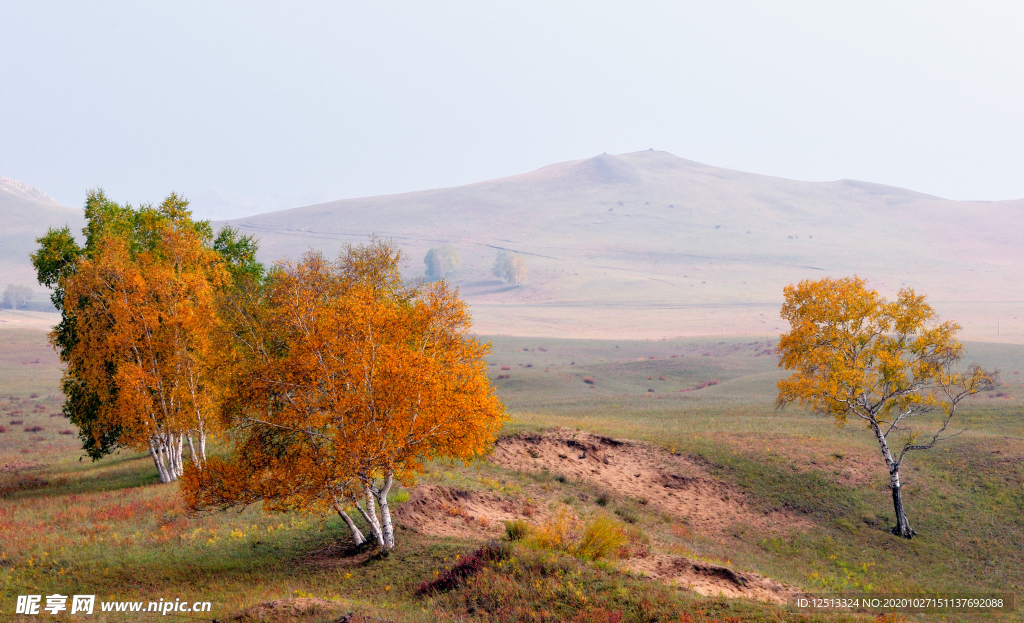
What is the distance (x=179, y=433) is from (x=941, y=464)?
135ft

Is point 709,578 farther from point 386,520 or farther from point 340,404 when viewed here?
point 340,404

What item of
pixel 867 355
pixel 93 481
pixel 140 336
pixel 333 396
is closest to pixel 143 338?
pixel 140 336

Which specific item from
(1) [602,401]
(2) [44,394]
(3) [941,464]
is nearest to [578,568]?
(3) [941,464]

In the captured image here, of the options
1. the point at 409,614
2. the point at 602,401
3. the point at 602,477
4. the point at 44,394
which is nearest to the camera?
the point at 409,614

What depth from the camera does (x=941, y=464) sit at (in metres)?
36.0

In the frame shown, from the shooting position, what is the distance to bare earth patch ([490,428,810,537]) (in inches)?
1223

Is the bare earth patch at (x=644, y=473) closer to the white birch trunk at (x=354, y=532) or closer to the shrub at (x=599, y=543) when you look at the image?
the shrub at (x=599, y=543)

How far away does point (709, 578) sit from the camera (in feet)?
61.7

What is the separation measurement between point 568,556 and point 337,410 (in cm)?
792

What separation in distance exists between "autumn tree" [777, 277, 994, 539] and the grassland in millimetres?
3594

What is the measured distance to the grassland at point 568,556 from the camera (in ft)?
54.5

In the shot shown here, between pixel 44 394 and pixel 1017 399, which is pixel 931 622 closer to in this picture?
pixel 1017 399

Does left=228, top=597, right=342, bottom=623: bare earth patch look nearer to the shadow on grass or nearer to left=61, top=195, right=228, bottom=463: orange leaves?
left=61, top=195, right=228, bottom=463: orange leaves

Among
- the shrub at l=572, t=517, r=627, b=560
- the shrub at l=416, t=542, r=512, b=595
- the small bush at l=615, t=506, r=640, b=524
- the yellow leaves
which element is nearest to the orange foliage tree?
the shrub at l=416, t=542, r=512, b=595
